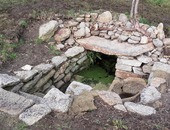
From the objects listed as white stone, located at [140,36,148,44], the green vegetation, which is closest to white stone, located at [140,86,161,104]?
white stone, located at [140,36,148,44]

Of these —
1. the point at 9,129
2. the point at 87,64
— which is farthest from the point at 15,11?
the point at 9,129

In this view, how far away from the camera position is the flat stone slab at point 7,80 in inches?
187

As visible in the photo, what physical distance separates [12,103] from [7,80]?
681mm

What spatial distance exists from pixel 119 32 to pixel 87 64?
35.6 inches

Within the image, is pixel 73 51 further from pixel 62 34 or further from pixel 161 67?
pixel 161 67

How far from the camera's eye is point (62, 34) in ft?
21.1

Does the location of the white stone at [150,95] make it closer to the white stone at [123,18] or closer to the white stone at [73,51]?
the white stone at [73,51]

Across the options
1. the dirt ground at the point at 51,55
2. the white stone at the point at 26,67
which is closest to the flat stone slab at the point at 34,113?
the dirt ground at the point at 51,55

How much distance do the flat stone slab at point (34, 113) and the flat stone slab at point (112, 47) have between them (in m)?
2.35

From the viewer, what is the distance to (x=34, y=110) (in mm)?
4156

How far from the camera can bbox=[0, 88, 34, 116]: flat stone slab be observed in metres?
4.12

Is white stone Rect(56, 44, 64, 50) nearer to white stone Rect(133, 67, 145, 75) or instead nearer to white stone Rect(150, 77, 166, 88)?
Result: white stone Rect(133, 67, 145, 75)

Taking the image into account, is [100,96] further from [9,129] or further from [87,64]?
[87,64]

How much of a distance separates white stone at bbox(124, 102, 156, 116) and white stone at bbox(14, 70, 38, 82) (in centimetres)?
166
